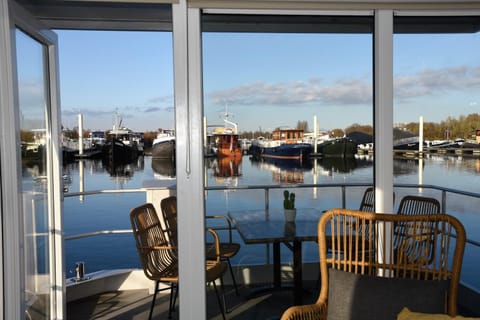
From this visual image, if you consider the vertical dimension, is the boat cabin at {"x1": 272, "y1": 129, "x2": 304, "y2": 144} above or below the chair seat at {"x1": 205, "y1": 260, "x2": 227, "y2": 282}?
above

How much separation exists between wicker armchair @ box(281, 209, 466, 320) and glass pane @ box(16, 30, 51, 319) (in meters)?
1.47

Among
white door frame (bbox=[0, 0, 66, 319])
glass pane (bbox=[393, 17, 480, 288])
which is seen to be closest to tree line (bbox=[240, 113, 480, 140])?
glass pane (bbox=[393, 17, 480, 288])

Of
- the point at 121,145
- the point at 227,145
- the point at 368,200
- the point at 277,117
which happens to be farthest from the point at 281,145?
the point at 121,145

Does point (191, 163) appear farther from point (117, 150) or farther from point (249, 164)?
point (117, 150)

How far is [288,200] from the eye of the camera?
2.76 metres

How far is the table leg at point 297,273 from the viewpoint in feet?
9.00

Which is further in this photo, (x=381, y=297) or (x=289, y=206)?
(x=289, y=206)

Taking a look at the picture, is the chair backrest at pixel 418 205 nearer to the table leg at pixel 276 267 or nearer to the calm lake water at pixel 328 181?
the calm lake water at pixel 328 181

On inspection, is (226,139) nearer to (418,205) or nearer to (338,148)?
(338,148)

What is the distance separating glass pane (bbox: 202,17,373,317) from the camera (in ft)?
8.02

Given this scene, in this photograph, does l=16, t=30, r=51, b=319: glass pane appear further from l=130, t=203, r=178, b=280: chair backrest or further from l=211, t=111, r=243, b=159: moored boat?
l=211, t=111, r=243, b=159: moored boat

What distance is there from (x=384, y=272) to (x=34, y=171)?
201 cm

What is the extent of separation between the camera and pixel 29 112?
7.67 ft

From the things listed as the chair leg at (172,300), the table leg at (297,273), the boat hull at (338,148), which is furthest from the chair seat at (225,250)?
the chair leg at (172,300)
